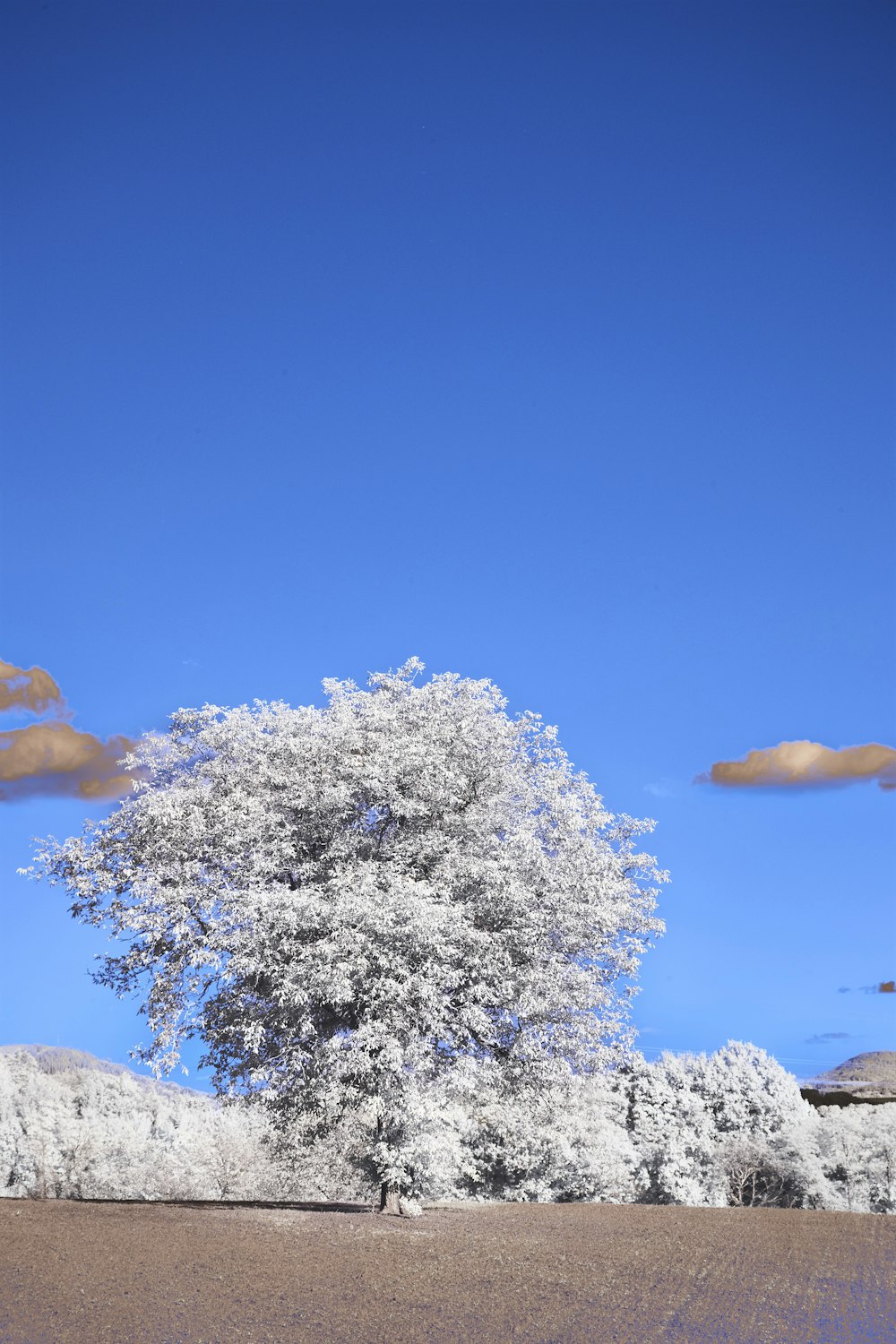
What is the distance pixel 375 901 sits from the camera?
20562mm

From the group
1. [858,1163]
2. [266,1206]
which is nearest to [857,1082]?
[858,1163]

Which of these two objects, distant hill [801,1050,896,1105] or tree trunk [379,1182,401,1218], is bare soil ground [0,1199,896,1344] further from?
distant hill [801,1050,896,1105]

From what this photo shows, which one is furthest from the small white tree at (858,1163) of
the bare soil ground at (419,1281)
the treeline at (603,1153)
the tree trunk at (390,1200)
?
the tree trunk at (390,1200)

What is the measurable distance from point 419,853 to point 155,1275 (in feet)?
34.7

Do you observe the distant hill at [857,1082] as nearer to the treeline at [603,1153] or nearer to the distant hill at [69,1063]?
the treeline at [603,1153]

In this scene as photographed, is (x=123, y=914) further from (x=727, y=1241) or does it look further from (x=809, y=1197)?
(x=809, y=1197)

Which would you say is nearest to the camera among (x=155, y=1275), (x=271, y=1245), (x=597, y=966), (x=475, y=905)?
(x=155, y=1275)

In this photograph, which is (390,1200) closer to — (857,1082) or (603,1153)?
(603,1153)

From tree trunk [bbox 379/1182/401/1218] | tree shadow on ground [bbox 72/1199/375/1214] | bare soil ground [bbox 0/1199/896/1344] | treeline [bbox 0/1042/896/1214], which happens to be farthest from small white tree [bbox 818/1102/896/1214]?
tree trunk [bbox 379/1182/401/1218]

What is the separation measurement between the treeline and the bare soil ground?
472 inches

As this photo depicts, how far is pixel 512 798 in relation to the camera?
25.2 metres

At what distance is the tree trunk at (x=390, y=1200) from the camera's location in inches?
911

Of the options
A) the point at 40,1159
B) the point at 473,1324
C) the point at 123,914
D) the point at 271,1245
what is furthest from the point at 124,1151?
the point at 473,1324

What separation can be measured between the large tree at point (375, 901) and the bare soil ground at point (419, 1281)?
10.0 ft
